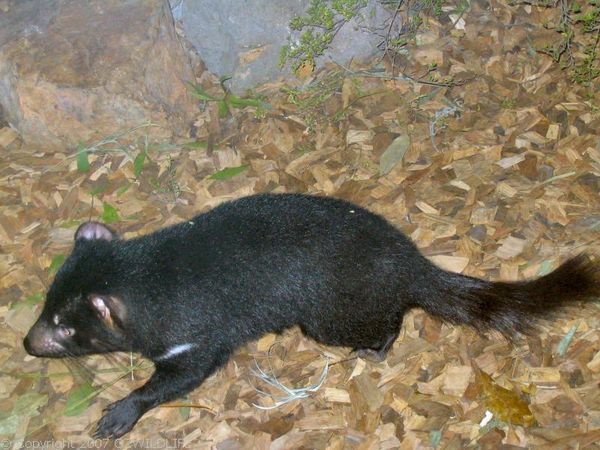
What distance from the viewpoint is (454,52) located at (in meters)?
4.67

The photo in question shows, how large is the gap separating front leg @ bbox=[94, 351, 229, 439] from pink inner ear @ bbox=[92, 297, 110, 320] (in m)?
0.40

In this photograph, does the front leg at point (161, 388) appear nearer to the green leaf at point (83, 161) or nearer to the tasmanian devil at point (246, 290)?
the tasmanian devil at point (246, 290)

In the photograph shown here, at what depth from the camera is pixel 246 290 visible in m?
3.01

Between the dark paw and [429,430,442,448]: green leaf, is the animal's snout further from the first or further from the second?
[429,430,442,448]: green leaf

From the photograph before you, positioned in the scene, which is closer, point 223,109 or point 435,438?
point 435,438

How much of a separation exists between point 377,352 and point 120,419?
4.18 ft

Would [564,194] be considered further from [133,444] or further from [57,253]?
[57,253]

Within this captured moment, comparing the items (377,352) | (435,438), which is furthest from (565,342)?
(377,352)

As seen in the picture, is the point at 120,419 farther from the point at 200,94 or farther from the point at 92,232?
the point at 200,94

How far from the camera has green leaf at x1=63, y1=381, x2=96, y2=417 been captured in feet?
10.9

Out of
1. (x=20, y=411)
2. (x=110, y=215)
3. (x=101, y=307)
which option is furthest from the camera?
(x=110, y=215)

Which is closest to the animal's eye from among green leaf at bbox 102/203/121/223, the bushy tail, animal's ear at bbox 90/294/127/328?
animal's ear at bbox 90/294/127/328

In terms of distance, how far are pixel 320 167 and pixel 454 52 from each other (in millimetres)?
1369

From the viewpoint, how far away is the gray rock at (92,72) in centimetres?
420
